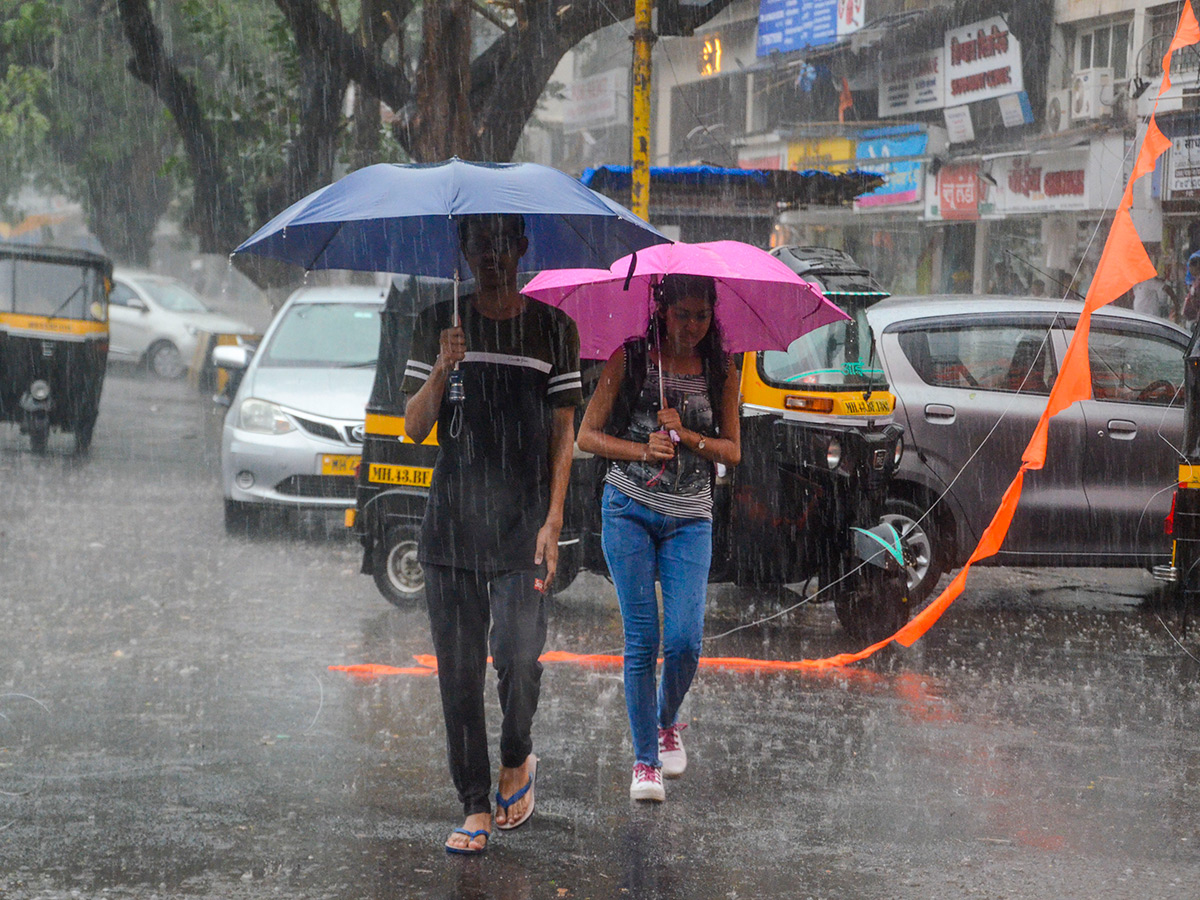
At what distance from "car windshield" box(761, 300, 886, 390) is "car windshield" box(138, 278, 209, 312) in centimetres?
2039

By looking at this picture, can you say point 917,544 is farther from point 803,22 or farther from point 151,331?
point 151,331

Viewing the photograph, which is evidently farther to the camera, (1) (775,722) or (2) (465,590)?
(1) (775,722)

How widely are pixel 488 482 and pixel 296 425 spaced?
630cm

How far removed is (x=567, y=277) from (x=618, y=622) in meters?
3.27

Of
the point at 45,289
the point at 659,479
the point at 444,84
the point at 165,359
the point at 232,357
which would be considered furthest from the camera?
the point at 165,359

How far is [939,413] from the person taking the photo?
27.2ft

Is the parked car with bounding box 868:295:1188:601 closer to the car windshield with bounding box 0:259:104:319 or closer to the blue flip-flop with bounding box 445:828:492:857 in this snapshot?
the blue flip-flop with bounding box 445:828:492:857

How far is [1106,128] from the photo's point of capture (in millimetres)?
17953

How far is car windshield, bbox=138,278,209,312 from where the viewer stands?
1038 inches

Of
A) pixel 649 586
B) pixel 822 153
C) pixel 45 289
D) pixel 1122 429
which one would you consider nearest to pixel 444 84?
pixel 45 289

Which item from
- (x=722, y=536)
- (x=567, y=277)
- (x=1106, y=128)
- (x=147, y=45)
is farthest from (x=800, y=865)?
(x=1106, y=128)

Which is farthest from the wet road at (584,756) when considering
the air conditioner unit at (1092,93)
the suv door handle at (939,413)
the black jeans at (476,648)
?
the air conditioner unit at (1092,93)

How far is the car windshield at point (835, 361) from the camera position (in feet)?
25.4

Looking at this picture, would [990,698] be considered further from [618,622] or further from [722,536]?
[618,622]
